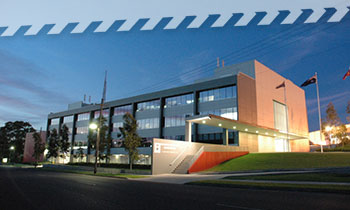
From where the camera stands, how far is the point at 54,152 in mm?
56031

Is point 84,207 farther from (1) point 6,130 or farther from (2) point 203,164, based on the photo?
(1) point 6,130

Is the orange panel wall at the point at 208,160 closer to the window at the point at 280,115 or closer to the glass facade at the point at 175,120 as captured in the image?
the glass facade at the point at 175,120

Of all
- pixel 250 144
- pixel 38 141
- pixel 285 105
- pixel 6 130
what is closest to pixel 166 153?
pixel 250 144

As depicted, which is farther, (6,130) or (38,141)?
(6,130)

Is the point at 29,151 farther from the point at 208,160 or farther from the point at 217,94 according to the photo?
the point at 208,160

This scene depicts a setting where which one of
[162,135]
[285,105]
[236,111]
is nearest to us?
[236,111]

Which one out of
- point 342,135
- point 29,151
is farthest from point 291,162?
point 29,151

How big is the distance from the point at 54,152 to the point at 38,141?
10.4 metres

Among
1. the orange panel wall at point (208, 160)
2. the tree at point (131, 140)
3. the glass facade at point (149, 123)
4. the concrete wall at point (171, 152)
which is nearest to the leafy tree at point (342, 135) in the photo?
the orange panel wall at point (208, 160)

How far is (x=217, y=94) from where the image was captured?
44281 millimetres

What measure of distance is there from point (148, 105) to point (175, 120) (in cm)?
904

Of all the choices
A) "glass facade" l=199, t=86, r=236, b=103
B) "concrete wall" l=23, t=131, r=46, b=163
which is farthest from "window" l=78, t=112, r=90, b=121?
"glass facade" l=199, t=86, r=236, b=103

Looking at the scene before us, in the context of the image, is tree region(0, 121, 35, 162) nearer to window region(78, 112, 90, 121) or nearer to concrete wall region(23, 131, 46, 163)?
concrete wall region(23, 131, 46, 163)

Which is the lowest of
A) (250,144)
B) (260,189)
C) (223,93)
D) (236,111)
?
(260,189)
